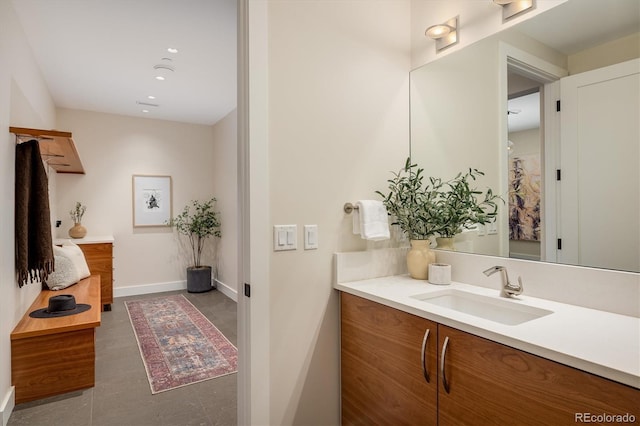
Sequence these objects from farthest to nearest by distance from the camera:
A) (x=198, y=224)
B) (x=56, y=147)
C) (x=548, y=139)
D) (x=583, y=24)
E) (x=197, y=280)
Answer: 1. (x=198, y=224)
2. (x=197, y=280)
3. (x=56, y=147)
4. (x=548, y=139)
5. (x=583, y=24)

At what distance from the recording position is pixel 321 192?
1.70m

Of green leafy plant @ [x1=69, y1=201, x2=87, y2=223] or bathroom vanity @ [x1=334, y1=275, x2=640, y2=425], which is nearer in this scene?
bathroom vanity @ [x1=334, y1=275, x2=640, y2=425]

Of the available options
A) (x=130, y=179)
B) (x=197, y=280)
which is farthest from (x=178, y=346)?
(x=130, y=179)

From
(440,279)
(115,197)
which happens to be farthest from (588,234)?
(115,197)

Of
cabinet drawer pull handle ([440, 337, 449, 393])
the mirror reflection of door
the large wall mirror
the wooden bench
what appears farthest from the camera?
the wooden bench

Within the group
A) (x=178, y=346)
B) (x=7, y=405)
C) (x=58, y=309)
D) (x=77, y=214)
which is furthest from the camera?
(x=77, y=214)

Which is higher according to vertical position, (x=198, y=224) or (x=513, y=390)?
(x=198, y=224)

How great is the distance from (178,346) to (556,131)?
3.29 meters

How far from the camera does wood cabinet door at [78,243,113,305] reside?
4.31 m

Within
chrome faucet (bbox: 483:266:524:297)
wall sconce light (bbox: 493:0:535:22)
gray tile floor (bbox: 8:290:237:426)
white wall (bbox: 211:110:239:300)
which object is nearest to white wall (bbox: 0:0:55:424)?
gray tile floor (bbox: 8:290:237:426)

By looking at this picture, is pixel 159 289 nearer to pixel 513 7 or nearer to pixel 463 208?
pixel 463 208

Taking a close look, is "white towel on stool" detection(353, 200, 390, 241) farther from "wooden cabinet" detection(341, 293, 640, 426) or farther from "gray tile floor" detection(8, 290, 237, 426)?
"gray tile floor" detection(8, 290, 237, 426)

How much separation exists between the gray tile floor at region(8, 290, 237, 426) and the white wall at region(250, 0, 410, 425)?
34.3 inches

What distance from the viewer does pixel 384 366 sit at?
1426 mm
